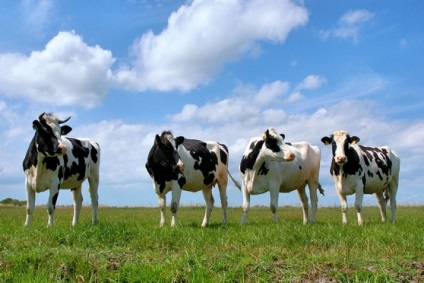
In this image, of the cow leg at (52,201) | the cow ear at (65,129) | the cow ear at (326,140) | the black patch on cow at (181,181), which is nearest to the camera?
the cow leg at (52,201)

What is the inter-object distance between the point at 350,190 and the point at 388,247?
8042mm

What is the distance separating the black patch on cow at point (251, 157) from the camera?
53.6ft

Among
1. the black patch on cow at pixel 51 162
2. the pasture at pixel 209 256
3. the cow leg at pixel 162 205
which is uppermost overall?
the black patch on cow at pixel 51 162

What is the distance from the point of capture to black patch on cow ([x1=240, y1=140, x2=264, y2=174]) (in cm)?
1633

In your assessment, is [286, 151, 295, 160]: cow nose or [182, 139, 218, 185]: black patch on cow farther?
[182, 139, 218, 185]: black patch on cow

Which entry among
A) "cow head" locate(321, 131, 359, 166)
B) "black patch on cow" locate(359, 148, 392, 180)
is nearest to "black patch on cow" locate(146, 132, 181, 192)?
"cow head" locate(321, 131, 359, 166)

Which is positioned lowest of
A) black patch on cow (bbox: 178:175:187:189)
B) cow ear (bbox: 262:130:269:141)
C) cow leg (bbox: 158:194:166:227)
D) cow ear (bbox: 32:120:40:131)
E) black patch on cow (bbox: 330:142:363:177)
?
cow leg (bbox: 158:194:166:227)

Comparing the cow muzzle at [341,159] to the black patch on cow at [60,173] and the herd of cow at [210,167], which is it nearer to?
the herd of cow at [210,167]

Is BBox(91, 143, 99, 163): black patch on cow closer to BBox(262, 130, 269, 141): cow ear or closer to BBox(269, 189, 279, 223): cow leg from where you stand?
BBox(262, 130, 269, 141): cow ear

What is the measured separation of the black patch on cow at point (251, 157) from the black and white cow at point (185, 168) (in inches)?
55.1

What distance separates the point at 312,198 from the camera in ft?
61.2

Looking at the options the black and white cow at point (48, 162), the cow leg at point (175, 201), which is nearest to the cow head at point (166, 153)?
the cow leg at point (175, 201)

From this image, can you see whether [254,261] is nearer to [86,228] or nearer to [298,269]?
[298,269]

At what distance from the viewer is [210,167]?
1744 centimetres
